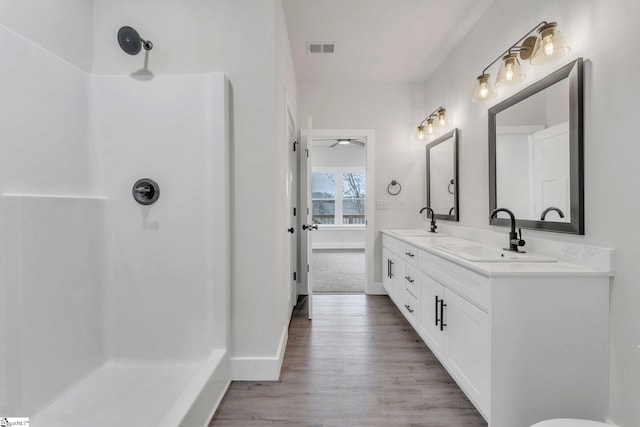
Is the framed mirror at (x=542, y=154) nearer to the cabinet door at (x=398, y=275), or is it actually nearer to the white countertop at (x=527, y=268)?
the white countertop at (x=527, y=268)

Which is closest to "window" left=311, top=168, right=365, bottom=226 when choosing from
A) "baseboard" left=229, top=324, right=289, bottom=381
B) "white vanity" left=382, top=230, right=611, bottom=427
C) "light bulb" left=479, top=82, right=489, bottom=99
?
"light bulb" left=479, top=82, right=489, bottom=99

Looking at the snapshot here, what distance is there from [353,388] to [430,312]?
0.77m

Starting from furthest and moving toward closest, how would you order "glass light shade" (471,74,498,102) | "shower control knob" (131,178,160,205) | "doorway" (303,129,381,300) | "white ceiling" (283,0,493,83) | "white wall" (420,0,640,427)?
"doorway" (303,129,381,300), "white ceiling" (283,0,493,83), "glass light shade" (471,74,498,102), "shower control knob" (131,178,160,205), "white wall" (420,0,640,427)

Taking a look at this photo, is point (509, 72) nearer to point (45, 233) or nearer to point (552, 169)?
point (552, 169)

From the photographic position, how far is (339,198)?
26.8 ft

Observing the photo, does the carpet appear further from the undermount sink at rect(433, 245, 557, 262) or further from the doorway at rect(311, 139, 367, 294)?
the undermount sink at rect(433, 245, 557, 262)

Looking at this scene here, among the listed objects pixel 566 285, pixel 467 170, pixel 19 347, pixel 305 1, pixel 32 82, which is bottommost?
pixel 19 347

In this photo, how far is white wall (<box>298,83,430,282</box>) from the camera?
3861 millimetres

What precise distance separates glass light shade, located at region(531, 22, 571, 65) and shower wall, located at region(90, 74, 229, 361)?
1894 millimetres

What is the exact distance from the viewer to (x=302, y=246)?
3824mm

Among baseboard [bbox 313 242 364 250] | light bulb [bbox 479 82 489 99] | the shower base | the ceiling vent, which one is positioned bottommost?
the shower base

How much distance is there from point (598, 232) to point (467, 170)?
143 cm

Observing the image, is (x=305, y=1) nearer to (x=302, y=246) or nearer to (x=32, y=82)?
(x=32, y=82)

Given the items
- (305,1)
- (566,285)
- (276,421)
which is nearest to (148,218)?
(276,421)
